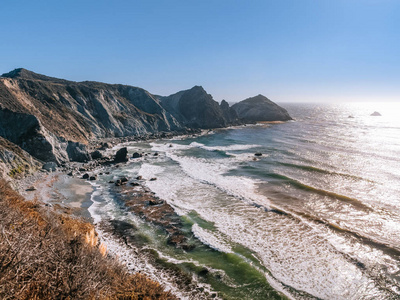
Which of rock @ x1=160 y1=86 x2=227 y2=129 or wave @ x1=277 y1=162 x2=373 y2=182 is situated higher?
rock @ x1=160 y1=86 x2=227 y2=129

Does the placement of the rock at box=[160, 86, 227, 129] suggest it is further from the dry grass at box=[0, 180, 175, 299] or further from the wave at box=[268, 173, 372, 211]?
the dry grass at box=[0, 180, 175, 299]

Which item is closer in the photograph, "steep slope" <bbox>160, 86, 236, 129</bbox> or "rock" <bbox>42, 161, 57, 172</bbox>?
"rock" <bbox>42, 161, 57, 172</bbox>

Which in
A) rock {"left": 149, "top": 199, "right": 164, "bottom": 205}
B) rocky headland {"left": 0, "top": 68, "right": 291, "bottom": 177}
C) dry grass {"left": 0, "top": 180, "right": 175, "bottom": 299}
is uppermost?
rocky headland {"left": 0, "top": 68, "right": 291, "bottom": 177}

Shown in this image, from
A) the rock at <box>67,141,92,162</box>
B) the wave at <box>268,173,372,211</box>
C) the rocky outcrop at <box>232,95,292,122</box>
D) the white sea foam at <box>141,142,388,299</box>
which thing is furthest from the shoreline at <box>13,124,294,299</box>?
the rocky outcrop at <box>232,95,292,122</box>

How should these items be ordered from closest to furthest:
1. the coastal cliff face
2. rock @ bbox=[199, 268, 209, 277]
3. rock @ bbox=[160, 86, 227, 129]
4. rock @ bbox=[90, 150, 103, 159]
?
rock @ bbox=[199, 268, 209, 277] < the coastal cliff face < rock @ bbox=[90, 150, 103, 159] < rock @ bbox=[160, 86, 227, 129]

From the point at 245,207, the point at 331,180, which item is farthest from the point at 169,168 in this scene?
the point at 331,180

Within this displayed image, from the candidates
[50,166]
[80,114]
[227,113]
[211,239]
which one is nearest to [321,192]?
[211,239]

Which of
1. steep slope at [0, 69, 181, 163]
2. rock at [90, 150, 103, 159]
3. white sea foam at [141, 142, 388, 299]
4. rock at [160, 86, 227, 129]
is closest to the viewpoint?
white sea foam at [141, 142, 388, 299]
